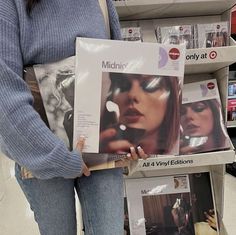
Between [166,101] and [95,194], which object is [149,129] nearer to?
[166,101]

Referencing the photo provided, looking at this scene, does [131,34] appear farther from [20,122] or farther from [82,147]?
[20,122]

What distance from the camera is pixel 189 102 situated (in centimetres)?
180

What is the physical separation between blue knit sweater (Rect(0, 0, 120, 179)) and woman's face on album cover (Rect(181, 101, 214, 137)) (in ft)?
2.79

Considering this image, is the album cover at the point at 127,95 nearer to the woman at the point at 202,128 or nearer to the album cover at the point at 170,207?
the woman at the point at 202,128

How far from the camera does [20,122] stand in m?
0.96

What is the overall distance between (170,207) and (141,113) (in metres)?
0.96

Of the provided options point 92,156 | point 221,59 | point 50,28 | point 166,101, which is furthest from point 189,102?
point 50,28

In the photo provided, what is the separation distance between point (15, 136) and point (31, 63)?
8.3 inches

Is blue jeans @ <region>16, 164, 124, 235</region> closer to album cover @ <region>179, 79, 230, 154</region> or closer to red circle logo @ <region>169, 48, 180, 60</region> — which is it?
red circle logo @ <region>169, 48, 180, 60</region>

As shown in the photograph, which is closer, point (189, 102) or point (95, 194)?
point (95, 194)

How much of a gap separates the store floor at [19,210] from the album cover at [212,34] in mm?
1089

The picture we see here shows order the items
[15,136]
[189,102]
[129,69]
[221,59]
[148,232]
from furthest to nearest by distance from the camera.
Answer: [148,232]
[189,102]
[221,59]
[129,69]
[15,136]

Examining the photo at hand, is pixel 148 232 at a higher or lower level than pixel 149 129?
lower

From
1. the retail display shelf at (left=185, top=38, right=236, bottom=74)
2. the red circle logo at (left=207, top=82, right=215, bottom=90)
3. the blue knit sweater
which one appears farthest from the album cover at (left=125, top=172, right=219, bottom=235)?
the blue knit sweater
